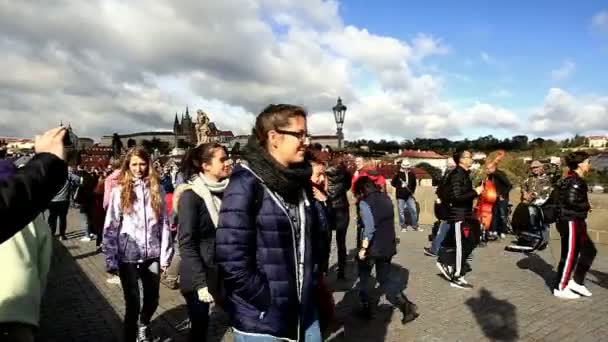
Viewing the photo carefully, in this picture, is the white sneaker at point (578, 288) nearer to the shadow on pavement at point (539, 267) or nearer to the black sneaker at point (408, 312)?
the shadow on pavement at point (539, 267)

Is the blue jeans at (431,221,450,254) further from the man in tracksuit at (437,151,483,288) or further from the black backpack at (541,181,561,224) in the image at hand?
the black backpack at (541,181,561,224)

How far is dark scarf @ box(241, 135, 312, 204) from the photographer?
7.77 ft

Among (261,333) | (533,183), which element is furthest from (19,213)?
(533,183)

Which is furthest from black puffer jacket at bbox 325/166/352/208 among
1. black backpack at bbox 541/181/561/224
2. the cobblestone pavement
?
black backpack at bbox 541/181/561/224

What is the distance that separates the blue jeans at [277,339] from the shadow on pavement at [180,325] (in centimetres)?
263

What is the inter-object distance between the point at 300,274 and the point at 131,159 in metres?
2.52

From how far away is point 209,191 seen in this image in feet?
12.5

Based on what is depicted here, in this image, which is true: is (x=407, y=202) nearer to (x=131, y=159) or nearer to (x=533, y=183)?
(x=533, y=183)

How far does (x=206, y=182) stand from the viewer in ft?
12.6

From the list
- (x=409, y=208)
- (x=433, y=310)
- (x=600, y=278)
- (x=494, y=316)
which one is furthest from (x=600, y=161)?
(x=433, y=310)

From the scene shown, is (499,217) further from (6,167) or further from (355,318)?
(6,167)

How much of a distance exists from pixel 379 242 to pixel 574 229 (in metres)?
2.72

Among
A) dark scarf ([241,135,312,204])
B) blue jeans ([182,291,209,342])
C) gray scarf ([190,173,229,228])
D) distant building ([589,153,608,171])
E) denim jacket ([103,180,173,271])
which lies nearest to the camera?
dark scarf ([241,135,312,204])

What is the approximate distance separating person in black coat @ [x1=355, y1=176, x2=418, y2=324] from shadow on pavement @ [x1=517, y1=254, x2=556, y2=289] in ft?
9.21
